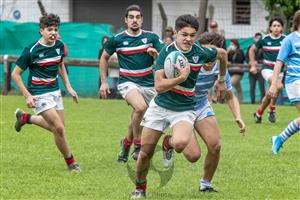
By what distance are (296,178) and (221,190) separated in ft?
4.04

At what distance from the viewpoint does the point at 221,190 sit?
10508 mm

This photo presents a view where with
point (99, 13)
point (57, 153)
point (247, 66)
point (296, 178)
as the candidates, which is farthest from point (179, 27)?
point (99, 13)

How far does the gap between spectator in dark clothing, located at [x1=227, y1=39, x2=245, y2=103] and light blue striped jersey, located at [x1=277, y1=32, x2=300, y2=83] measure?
12.6 metres

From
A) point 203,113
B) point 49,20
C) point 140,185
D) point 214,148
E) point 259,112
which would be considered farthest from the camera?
point 259,112

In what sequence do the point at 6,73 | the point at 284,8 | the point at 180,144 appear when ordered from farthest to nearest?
1. the point at 284,8
2. the point at 6,73
3. the point at 180,144

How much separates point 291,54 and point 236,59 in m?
13.6

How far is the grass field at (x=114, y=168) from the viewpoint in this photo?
33.9ft

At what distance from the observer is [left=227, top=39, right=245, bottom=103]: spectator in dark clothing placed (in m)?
25.2

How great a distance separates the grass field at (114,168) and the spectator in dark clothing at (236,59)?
20.9 feet

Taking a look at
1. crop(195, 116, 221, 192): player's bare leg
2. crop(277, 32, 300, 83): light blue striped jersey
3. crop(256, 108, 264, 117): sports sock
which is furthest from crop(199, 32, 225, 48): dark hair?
crop(256, 108, 264, 117): sports sock

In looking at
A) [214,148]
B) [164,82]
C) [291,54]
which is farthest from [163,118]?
[291,54]

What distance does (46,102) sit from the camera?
476 inches

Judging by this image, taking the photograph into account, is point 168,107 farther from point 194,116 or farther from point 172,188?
point 172,188

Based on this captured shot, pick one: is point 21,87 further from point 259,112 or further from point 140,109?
point 259,112
